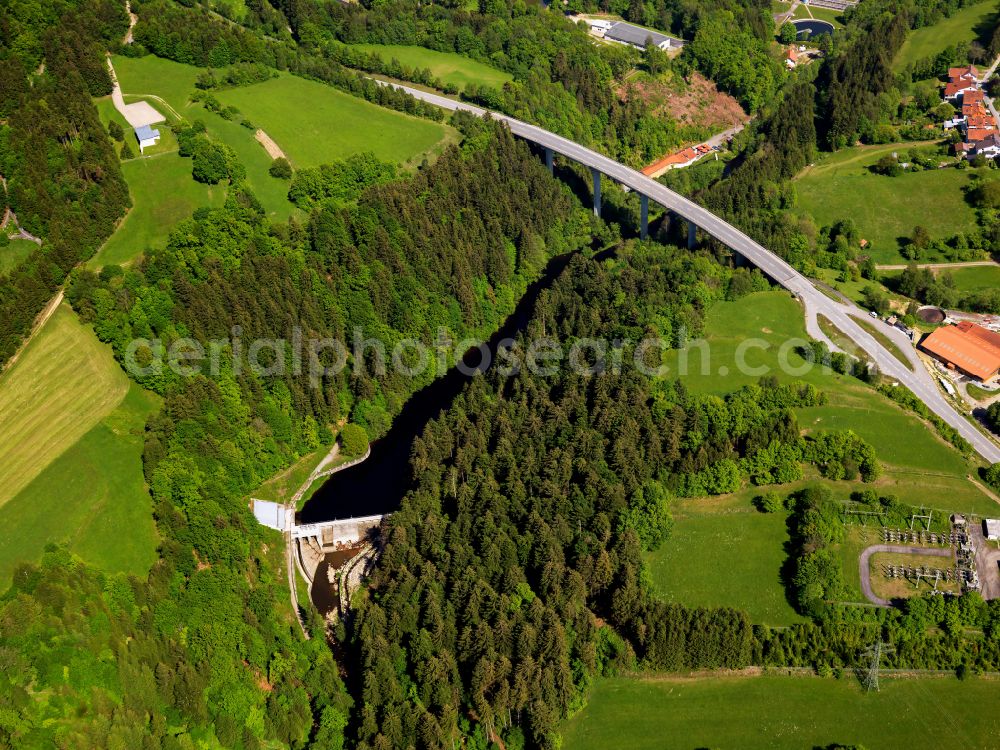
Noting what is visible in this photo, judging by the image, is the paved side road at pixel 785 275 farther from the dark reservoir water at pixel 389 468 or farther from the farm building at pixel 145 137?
the farm building at pixel 145 137

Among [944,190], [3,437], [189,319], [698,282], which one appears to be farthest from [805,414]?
[3,437]

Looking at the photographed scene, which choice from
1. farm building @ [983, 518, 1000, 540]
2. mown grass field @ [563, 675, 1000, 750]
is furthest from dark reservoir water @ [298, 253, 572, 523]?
farm building @ [983, 518, 1000, 540]

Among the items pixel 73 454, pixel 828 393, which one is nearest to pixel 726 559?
pixel 828 393

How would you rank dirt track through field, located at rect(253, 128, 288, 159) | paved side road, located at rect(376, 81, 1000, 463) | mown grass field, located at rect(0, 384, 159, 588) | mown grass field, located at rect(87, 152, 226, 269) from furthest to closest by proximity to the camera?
dirt track through field, located at rect(253, 128, 288, 159), mown grass field, located at rect(87, 152, 226, 269), paved side road, located at rect(376, 81, 1000, 463), mown grass field, located at rect(0, 384, 159, 588)

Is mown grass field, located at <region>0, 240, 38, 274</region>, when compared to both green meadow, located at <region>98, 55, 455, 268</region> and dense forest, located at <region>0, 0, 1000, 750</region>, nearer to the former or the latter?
dense forest, located at <region>0, 0, 1000, 750</region>

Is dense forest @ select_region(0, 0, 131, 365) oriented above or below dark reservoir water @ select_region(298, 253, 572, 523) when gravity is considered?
above

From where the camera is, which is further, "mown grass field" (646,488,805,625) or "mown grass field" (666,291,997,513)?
"mown grass field" (666,291,997,513)
